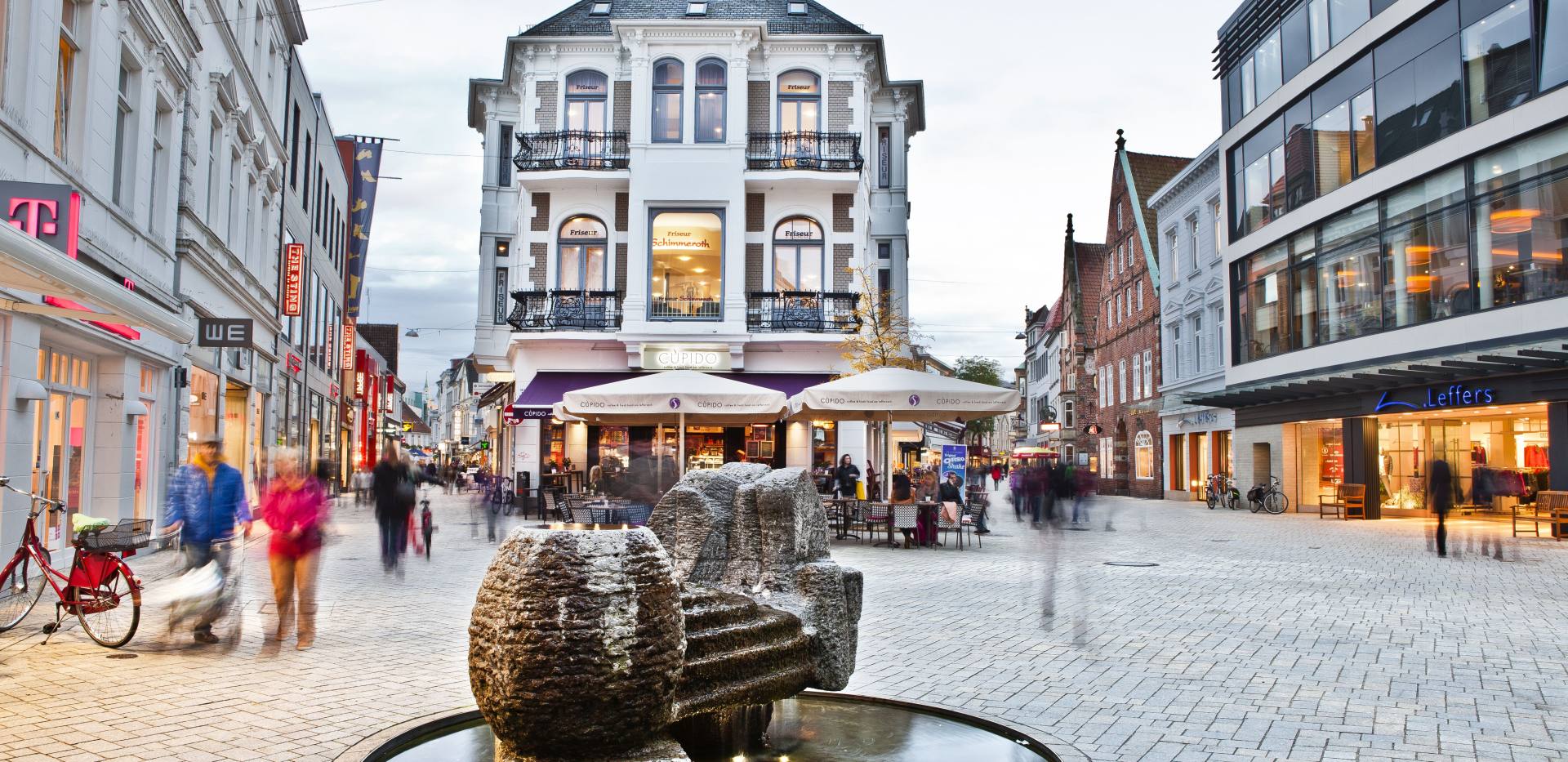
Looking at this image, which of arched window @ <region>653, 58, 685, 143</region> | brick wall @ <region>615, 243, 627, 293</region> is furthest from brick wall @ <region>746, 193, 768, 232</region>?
brick wall @ <region>615, 243, 627, 293</region>

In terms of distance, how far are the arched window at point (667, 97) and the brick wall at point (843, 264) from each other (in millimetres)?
4902

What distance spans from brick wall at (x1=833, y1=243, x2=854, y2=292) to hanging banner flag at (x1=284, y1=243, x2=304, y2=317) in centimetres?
1321

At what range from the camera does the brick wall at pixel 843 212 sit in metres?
26.0

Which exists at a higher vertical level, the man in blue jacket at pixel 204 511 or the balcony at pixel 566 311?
the balcony at pixel 566 311

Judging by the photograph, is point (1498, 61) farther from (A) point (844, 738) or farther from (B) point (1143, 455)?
(B) point (1143, 455)

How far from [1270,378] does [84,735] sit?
2819 cm

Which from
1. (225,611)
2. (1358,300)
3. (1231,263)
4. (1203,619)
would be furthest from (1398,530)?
(225,611)

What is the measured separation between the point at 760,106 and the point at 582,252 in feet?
18.9

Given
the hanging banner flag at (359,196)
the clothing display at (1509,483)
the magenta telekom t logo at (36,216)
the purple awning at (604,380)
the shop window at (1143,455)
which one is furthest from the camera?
the shop window at (1143,455)

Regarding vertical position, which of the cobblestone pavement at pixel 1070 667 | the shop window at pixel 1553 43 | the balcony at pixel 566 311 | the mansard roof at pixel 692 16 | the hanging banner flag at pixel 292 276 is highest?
the mansard roof at pixel 692 16

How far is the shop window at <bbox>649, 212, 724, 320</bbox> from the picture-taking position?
25484 millimetres

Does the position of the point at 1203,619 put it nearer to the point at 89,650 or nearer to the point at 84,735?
the point at 84,735

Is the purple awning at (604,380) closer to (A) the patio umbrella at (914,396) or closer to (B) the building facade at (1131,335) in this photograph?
(A) the patio umbrella at (914,396)

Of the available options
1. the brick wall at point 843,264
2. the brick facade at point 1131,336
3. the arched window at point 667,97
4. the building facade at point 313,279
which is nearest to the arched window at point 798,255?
the brick wall at point 843,264
